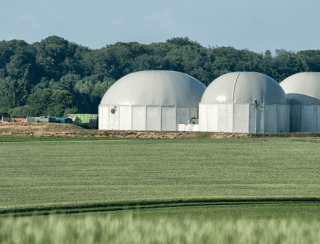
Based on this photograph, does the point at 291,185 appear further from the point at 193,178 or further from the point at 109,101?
the point at 109,101

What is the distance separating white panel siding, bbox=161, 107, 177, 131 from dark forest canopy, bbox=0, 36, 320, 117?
3878 cm

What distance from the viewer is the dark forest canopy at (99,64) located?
90.4m

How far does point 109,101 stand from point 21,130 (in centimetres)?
1139

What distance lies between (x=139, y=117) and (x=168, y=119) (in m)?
3.06

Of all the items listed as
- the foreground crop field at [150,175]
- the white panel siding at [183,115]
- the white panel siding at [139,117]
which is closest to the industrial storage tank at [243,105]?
the white panel siding at [183,115]

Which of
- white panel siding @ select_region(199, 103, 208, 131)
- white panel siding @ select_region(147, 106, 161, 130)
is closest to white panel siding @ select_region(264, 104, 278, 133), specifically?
white panel siding @ select_region(199, 103, 208, 131)

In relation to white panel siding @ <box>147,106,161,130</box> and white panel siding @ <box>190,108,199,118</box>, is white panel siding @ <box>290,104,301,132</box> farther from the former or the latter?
white panel siding @ <box>147,106,161,130</box>

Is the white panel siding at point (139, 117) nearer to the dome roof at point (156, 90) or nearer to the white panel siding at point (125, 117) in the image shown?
the white panel siding at point (125, 117)

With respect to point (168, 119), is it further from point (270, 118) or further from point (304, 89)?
point (304, 89)

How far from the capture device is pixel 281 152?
932 inches

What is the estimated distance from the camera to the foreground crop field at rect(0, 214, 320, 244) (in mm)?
3697

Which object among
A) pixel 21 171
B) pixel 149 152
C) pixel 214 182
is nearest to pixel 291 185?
pixel 214 182

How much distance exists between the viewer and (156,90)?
148ft

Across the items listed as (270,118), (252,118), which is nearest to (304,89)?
(270,118)
